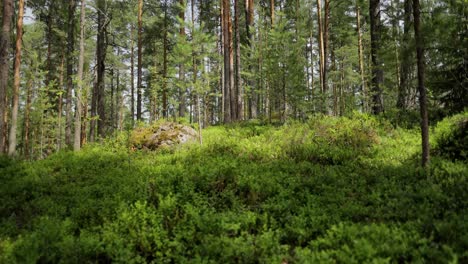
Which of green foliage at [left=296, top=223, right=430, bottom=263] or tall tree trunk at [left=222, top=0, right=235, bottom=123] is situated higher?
tall tree trunk at [left=222, top=0, right=235, bottom=123]

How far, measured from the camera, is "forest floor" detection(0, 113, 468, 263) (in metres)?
4.93

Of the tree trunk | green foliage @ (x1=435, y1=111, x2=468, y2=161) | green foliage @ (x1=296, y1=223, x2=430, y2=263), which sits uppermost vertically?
the tree trunk

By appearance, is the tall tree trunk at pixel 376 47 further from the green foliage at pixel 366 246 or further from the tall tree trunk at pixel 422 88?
the green foliage at pixel 366 246

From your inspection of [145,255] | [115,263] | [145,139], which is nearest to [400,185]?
[145,255]

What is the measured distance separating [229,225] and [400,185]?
13.1 feet

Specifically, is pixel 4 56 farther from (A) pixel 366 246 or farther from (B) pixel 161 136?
(A) pixel 366 246

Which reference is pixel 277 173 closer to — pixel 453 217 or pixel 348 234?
pixel 348 234

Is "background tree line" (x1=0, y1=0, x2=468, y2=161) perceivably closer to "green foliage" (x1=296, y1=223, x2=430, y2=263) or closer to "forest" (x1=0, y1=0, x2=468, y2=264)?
"forest" (x1=0, y1=0, x2=468, y2=264)

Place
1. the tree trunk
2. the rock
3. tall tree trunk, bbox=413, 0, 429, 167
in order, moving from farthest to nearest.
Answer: the rock, the tree trunk, tall tree trunk, bbox=413, 0, 429, 167

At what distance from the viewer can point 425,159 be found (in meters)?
7.62

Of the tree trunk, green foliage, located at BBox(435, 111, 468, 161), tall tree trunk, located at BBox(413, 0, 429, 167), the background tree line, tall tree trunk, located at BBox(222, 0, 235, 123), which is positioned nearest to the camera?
tall tree trunk, located at BBox(413, 0, 429, 167)

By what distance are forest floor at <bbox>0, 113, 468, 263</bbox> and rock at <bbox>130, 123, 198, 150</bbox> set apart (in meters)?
2.25

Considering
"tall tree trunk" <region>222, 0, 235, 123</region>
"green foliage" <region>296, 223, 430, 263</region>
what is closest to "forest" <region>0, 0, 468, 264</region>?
"green foliage" <region>296, 223, 430, 263</region>

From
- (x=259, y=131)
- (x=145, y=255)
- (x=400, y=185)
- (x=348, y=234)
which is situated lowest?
(x=145, y=255)
